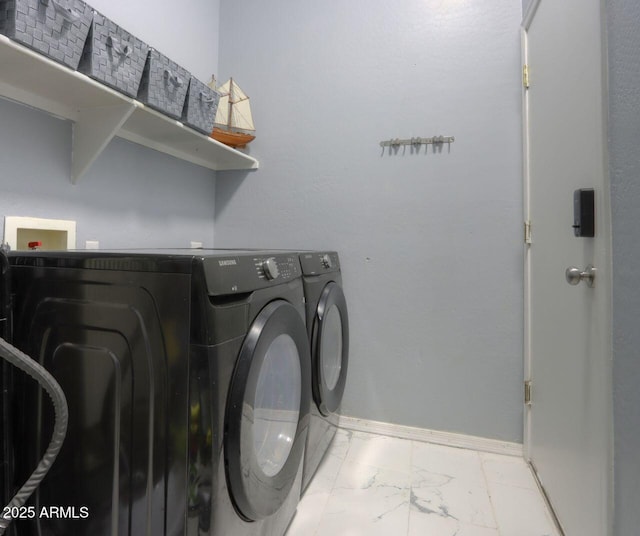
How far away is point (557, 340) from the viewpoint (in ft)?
4.10

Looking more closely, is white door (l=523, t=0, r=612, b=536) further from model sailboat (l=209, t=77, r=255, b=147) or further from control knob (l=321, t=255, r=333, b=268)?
model sailboat (l=209, t=77, r=255, b=147)

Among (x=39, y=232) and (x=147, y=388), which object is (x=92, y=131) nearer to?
(x=39, y=232)

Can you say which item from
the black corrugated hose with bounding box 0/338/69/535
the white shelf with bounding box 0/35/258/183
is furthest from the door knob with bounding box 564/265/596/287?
the white shelf with bounding box 0/35/258/183

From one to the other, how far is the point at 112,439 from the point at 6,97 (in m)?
1.10

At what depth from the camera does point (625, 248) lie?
844mm

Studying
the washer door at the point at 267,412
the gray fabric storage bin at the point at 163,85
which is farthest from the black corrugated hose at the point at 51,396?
the gray fabric storage bin at the point at 163,85

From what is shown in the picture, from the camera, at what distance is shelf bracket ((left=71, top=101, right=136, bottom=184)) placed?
3.99 ft

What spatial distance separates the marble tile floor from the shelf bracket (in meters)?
1.52

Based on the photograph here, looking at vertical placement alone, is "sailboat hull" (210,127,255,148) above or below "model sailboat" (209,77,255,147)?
below

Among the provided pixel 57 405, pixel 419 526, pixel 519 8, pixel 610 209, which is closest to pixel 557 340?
pixel 610 209

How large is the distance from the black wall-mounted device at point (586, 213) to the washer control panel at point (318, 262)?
2.82ft

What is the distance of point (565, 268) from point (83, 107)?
1819 mm

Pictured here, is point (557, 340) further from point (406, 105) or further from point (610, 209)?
point (406, 105)

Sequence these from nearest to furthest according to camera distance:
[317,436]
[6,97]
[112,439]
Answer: [112,439] < [6,97] < [317,436]
